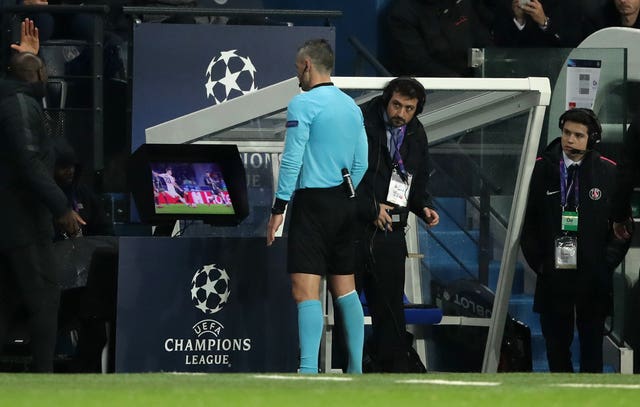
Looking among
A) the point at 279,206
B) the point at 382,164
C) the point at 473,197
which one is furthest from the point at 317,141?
the point at 473,197

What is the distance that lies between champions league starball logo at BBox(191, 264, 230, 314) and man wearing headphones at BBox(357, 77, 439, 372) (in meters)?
0.95

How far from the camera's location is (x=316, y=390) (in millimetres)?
7242

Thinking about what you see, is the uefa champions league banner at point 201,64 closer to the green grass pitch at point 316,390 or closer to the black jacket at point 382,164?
the black jacket at point 382,164

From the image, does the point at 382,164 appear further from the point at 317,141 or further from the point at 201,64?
the point at 201,64

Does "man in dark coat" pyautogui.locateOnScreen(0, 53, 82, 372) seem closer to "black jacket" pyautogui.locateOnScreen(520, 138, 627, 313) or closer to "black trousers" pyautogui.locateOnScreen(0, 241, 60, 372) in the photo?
"black trousers" pyautogui.locateOnScreen(0, 241, 60, 372)

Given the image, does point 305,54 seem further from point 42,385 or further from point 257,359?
point 42,385

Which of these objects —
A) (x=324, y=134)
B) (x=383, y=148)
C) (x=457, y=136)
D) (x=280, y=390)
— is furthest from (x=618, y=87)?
(x=280, y=390)

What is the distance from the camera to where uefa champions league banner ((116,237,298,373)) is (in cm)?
1049

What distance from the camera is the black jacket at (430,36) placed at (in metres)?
13.9

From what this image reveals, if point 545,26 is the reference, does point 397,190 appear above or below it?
below

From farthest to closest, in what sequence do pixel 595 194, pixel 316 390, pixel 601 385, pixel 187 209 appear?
pixel 187 209, pixel 595 194, pixel 601 385, pixel 316 390

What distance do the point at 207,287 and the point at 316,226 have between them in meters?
1.20

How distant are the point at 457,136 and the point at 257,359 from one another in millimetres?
2430

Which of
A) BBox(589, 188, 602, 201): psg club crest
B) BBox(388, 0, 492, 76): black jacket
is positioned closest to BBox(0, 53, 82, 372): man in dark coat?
BBox(589, 188, 602, 201): psg club crest
